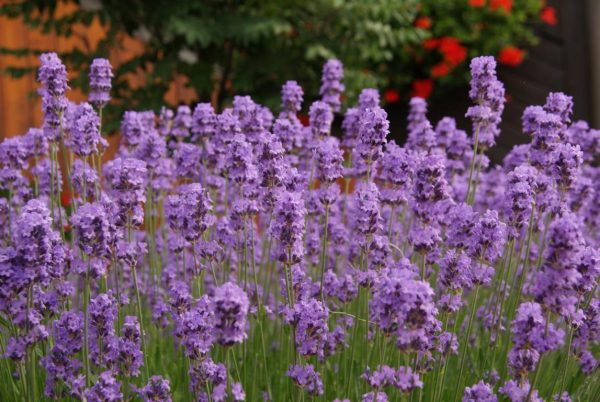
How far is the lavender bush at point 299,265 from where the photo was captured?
6.75 feet

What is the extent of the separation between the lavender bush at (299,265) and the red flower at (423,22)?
514 cm

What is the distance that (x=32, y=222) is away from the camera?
2.01 m

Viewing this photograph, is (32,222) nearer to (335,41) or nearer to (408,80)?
(335,41)

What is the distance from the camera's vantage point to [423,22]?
28.1ft

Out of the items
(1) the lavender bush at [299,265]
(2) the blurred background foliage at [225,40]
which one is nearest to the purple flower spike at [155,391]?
(1) the lavender bush at [299,265]

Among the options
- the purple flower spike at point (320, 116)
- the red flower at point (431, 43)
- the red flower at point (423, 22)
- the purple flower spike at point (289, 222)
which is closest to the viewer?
the purple flower spike at point (289, 222)

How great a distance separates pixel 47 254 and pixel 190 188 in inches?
21.5

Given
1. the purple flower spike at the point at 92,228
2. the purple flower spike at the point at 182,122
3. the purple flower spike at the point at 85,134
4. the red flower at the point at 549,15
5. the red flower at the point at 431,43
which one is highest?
the red flower at the point at 549,15

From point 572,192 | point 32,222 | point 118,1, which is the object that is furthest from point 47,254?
point 118,1

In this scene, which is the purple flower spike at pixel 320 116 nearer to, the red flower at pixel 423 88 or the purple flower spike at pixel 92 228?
the purple flower spike at pixel 92 228

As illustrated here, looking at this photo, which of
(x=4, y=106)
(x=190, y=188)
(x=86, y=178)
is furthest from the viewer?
(x=4, y=106)

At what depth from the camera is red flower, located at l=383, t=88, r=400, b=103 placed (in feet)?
30.2

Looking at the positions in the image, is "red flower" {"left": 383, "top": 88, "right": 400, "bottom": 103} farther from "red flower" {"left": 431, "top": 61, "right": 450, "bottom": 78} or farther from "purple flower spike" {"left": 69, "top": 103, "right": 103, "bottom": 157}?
"purple flower spike" {"left": 69, "top": 103, "right": 103, "bottom": 157}

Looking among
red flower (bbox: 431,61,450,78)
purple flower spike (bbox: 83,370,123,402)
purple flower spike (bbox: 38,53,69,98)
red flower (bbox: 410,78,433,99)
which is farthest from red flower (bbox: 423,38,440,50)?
purple flower spike (bbox: 83,370,123,402)
